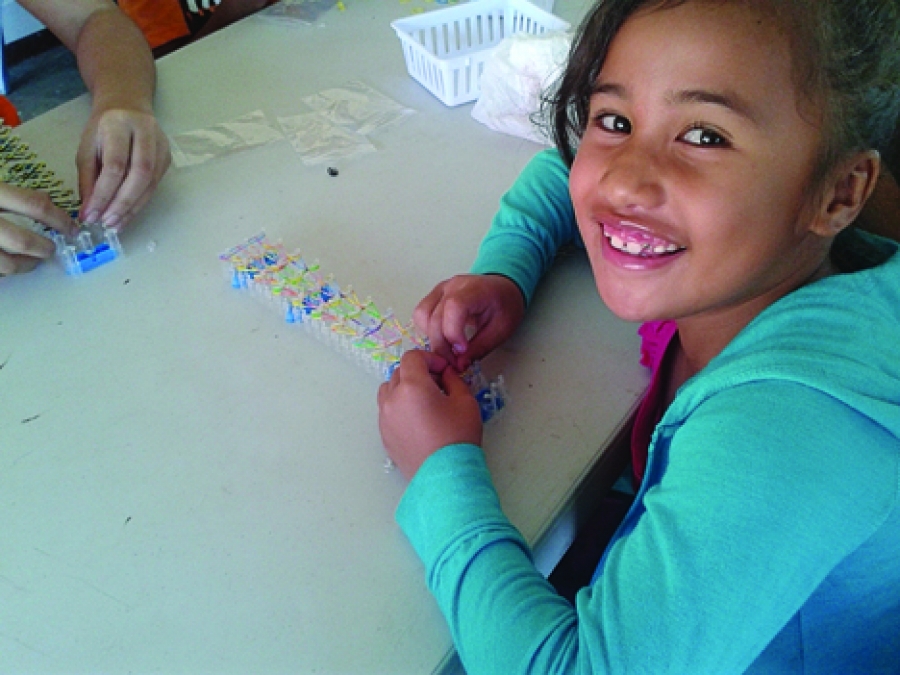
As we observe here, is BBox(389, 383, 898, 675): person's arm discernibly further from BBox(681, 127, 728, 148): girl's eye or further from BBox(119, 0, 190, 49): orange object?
BBox(119, 0, 190, 49): orange object

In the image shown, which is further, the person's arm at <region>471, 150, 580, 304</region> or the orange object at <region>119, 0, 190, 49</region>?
the orange object at <region>119, 0, 190, 49</region>

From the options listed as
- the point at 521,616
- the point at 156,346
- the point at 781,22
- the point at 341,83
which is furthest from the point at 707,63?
the point at 341,83

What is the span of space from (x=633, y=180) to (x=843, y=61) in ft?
0.56

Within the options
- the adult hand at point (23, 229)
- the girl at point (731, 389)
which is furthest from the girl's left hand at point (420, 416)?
the adult hand at point (23, 229)

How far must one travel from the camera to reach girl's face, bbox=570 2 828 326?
0.52 metres

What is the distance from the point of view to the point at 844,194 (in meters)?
0.58

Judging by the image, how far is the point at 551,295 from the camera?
0.80 m

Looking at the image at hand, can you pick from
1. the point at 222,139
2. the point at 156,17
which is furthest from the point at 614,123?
the point at 156,17

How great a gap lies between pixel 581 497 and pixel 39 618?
0.43m

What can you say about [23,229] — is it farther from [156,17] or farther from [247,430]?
[156,17]

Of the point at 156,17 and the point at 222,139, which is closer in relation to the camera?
the point at 222,139

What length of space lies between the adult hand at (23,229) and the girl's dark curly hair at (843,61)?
2.02ft

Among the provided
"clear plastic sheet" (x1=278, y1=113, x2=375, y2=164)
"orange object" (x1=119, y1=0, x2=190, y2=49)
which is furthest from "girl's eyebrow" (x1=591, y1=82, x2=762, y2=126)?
"orange object" (x1=119, y1=0, x2=190, y2=49)

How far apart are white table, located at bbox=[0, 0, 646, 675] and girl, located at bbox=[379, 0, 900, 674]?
53mm
